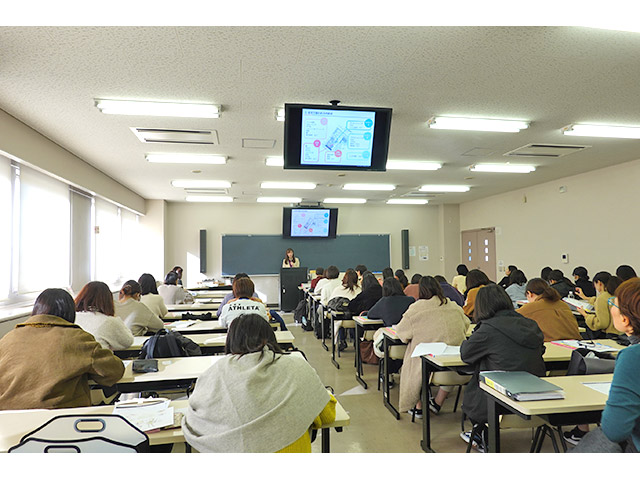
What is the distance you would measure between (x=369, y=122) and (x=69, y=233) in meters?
4.66

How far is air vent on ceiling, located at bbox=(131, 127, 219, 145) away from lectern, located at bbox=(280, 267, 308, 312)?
16.2ft

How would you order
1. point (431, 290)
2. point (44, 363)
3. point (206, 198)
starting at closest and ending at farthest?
1. point (44, 363)
2. point (431, 290)
3. point (206, 198)

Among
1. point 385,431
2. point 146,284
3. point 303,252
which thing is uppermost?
point 303,252

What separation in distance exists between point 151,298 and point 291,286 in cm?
515

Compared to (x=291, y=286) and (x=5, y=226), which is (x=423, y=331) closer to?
(x=5, y=226)

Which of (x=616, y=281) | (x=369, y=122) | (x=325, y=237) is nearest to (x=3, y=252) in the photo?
(x=369, y=122)

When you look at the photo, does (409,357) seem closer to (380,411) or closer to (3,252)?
(380,411)

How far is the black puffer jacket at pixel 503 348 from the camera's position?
2.46m

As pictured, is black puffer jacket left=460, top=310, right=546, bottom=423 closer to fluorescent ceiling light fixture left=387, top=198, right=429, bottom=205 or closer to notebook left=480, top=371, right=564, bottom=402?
notebook left=480, top=371, right=564, bottom=402

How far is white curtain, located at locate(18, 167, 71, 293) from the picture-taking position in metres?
4.69

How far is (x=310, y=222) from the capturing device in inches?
405

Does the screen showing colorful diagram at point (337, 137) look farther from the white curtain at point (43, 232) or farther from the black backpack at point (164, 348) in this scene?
the white curtain at point (43, 232)

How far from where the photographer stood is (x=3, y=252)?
4.27 metres

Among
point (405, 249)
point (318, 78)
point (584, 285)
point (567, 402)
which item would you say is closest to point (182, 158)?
point (318, 78)
